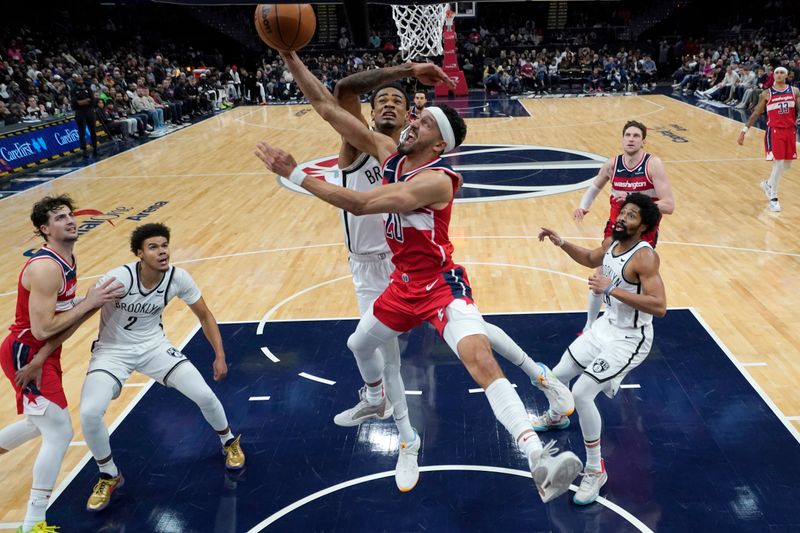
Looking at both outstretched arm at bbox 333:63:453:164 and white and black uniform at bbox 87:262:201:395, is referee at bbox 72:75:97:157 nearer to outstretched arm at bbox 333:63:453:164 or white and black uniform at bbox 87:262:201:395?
outstretched arm at bbox 333:63:453:164

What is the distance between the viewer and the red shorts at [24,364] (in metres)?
3.87

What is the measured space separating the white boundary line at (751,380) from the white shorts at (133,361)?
3.86 metres

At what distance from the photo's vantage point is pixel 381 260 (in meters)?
4.98

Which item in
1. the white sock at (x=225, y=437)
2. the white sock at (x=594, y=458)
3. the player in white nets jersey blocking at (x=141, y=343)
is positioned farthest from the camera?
the white sock at (x=225, y=437)

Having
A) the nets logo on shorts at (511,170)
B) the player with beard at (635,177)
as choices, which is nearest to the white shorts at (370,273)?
the player with beard at (635,177)

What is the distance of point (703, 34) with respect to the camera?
32.6 meters

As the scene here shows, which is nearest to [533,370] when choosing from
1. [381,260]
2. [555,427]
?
[555,427]

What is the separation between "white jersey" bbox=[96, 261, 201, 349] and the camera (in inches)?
165

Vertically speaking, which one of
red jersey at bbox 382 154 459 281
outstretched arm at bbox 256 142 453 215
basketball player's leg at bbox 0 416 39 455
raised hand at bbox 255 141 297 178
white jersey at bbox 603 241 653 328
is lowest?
basketball player's leg at bbox 0 416 39 455

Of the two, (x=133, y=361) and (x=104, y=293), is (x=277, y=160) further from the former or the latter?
(x=133, y=361)

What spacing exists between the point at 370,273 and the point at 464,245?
3896 mm

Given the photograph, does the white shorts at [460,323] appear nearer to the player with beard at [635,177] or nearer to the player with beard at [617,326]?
the player with beard at [617,326]

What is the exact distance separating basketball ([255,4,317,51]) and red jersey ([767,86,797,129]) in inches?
291

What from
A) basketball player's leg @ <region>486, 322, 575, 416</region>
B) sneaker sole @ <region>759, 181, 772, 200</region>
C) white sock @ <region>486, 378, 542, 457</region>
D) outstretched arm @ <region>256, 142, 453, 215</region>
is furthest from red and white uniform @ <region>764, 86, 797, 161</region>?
white sock @ <region>486, 378, 542, 457</region>
